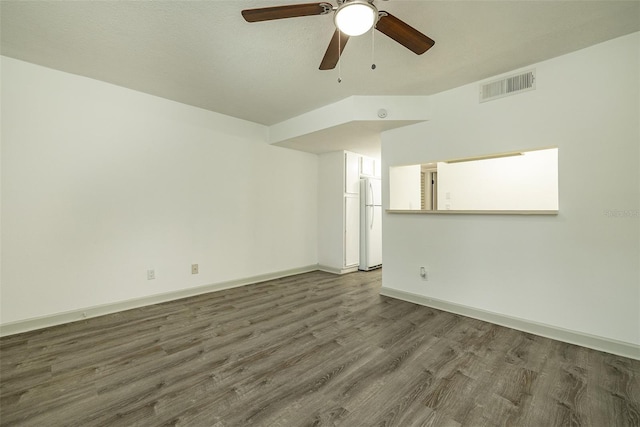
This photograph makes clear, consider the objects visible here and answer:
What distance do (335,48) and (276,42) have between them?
69 centimetres

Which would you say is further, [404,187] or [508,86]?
[404,187]

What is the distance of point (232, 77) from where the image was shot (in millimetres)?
2703

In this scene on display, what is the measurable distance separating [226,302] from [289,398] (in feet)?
6.28

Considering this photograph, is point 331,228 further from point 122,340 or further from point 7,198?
point 7,198

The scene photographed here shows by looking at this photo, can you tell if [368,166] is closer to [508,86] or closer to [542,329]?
[508,86]

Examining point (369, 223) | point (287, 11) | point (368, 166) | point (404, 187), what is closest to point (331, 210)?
point (369, 223)

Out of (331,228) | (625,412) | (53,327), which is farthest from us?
(331,228)

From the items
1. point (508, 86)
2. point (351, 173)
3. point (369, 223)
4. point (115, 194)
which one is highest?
point (508, 86)

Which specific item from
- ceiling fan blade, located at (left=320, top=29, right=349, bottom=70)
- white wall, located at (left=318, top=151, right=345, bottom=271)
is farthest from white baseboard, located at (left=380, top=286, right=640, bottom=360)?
ceiling fan blade, located at (left=320, top=29, right=349, bottom=70)

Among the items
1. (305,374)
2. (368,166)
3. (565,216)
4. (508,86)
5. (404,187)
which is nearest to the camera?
(305,374)

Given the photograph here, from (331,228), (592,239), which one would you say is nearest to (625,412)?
(592,239)

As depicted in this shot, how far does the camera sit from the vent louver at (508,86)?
2.44m

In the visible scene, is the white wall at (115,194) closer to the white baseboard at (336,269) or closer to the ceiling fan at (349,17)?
the white baseboard at (336,269)

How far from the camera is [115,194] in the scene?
2.89 m
